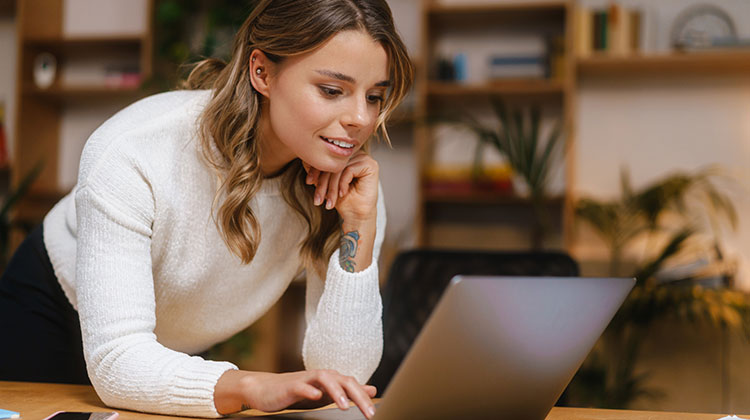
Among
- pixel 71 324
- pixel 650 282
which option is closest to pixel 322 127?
pixel 71 324

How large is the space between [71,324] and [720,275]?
99.5 inches

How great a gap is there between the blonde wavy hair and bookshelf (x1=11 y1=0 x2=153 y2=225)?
2.80 m

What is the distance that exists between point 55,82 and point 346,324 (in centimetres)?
369

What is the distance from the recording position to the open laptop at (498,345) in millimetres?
732

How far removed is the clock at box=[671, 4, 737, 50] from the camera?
3.54m

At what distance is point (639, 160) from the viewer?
372 cm

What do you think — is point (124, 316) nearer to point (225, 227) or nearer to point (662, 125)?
point (225, 227)

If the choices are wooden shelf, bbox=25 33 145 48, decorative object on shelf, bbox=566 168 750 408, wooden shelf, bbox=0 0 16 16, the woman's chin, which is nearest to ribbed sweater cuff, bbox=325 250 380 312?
the woman's chin

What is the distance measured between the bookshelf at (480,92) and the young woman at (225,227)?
7.63 ft

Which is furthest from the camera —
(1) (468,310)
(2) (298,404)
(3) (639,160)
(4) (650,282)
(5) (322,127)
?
(3) (639,160)

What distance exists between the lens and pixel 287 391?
908 millimetres

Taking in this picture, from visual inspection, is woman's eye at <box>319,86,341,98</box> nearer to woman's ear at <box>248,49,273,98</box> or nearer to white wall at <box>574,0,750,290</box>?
woman's ear at <box>248,49,273,98</box>

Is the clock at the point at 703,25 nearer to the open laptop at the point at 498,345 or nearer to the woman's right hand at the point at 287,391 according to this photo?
the open laptop at the point at 498,345

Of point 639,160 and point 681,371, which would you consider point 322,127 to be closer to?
point 681,371
